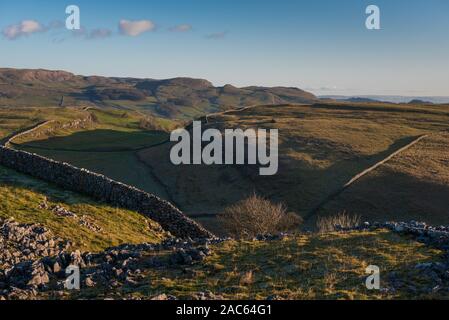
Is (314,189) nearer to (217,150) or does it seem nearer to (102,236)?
(217,150)

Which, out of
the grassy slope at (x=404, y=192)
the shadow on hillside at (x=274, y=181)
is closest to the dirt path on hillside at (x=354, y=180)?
the shadow on hillside at (x=274, y=181)

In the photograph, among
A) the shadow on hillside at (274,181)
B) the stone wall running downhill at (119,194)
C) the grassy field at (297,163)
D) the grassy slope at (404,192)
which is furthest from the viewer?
the shadow on hillside at (274,181)

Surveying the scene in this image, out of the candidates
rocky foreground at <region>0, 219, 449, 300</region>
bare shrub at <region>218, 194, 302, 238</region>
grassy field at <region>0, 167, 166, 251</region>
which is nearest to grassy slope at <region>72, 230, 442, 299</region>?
rocky foreground at <region>0, 219, 449, 300</region>

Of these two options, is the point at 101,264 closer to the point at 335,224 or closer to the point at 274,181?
the point at 335,224

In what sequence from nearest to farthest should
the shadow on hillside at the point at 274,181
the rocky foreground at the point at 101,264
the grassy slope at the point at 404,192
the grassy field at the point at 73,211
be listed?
the rocky foreground at the point at 101,264, the grassy field at the point at 73,211, the grassy slope at the point at 404,192, the shadow on hillside at the point at 274,181

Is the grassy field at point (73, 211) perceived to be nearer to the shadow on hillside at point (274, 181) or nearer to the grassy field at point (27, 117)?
the shadow on hillside at point (274, 181)

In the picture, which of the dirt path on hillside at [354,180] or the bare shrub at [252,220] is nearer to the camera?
the bare shrub at [252,220]

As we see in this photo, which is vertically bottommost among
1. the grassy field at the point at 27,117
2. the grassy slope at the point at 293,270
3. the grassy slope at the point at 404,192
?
the grassy slope at the point at 404,192
